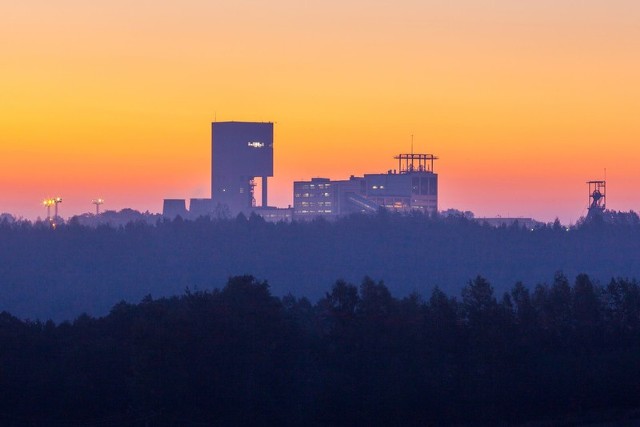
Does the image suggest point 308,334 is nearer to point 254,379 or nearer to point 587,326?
point 254,379

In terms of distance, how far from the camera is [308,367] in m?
61.4

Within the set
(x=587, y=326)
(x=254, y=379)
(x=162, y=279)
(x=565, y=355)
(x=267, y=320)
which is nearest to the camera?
(x=254, y=379)

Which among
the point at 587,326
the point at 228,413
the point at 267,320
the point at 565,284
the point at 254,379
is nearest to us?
the point at 228,413

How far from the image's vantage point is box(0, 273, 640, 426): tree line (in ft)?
178

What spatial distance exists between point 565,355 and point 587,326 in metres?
8.16

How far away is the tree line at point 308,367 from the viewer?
54.3 metres

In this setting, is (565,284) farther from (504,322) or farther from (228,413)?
(228,413)

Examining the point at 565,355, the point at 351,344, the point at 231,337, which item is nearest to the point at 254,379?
the point at 231,337

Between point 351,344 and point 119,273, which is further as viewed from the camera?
point 119,273

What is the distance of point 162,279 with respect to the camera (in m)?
193

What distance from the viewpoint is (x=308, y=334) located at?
221 ft

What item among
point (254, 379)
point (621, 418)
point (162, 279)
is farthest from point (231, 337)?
point (162, 279)

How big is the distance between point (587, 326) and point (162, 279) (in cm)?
12077

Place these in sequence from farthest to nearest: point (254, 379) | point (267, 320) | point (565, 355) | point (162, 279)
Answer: point (162, 279) → point (565, 355) → point (267, 320) → point (254, 379)
